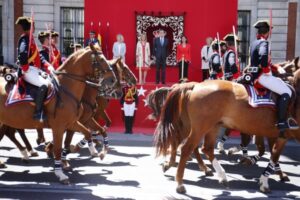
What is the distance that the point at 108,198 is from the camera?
7.39 metres

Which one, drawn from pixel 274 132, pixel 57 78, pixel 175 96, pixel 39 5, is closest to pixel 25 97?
pixel 57 78

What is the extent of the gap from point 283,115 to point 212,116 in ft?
4.08

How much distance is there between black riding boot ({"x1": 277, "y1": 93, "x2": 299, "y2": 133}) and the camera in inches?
309

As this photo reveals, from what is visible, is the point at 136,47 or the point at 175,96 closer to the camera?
the point at 175,96

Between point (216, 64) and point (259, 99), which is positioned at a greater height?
point (216, 64)

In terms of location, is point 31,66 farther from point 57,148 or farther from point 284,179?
point 284,179

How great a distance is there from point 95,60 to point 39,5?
14.9 metres

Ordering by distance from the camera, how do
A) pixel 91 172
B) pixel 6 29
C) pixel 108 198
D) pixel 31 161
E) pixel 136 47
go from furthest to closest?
1. pixel 6 29
2. pixel 136 47
3. pixel 31 161
4. pixel 91 172
5. pixel 108 198

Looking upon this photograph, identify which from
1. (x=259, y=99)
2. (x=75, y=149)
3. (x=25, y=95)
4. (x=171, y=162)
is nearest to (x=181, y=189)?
(x=171, y=162)

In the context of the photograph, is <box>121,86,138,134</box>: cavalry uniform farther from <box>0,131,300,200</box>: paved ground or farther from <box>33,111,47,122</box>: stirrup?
<box>33,111,47,122</box>: stirrup

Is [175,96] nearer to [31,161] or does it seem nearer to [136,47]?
[31,161]

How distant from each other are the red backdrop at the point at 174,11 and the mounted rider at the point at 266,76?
31.3ft

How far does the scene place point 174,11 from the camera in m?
18.5

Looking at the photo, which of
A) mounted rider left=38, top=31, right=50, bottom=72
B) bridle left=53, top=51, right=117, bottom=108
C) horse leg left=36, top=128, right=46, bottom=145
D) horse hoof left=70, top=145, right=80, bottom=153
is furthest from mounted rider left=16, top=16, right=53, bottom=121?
horse leg left=36, top=128, right=46, bottom=145
